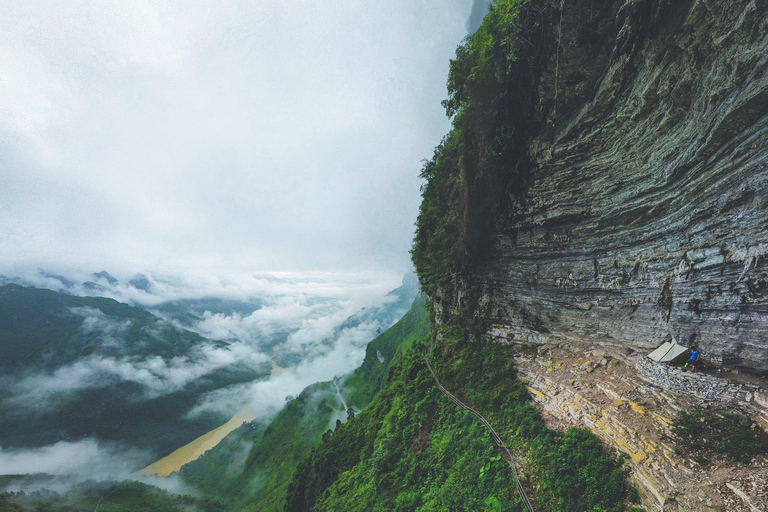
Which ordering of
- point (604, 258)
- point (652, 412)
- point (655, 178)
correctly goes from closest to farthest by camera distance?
point (652, 412) → point (655, 178) → point (604, 258)

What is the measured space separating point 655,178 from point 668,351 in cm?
729

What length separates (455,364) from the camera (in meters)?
20.6

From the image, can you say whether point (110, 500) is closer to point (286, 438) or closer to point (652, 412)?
point (286, 438)

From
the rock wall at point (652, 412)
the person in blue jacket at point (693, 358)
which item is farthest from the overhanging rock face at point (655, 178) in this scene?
the rock wall at point (652, 412)

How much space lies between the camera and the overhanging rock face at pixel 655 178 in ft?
27.6

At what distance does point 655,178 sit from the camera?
10773 millimetres

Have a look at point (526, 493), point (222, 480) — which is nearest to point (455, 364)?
point (526, 493)

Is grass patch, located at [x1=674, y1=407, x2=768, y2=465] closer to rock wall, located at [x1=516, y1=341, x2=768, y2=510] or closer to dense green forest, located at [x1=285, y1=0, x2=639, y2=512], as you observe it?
rock wall, located at [x1=516, y1=341, x2=768, y2=510]

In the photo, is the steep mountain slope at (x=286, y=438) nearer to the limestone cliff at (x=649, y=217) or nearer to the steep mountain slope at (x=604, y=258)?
the steep mountain slope at (x=604, y=258)

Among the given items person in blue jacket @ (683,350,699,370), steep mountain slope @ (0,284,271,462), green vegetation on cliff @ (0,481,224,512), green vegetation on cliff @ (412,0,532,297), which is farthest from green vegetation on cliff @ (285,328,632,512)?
steep mountain slope @ (0,284,271,462)

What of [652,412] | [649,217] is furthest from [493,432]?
[649,217]

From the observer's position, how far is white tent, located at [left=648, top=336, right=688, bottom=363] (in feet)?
32.9

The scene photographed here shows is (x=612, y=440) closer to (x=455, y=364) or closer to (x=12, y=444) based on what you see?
(x=455, y=364)

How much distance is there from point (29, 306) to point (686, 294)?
34794 cm
